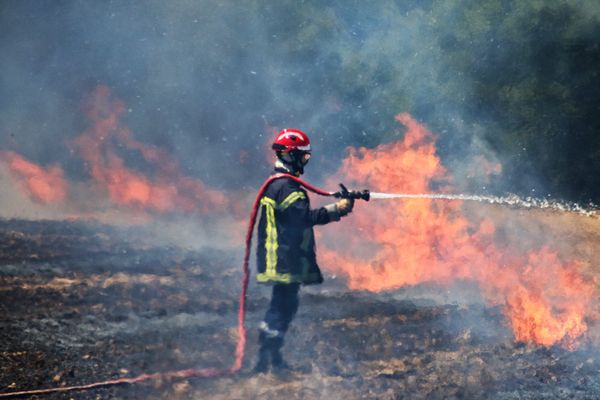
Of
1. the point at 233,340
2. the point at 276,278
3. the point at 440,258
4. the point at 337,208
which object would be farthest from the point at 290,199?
the point at 440,258

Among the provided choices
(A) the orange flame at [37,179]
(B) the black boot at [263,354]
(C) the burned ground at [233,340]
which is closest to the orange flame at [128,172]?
Answer: (A) the orange flame at [37,179]

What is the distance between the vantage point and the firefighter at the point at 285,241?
7.36 m

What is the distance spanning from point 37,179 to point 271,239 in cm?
1296

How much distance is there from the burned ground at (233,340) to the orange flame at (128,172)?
5.70m

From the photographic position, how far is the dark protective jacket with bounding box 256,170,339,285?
734 cm

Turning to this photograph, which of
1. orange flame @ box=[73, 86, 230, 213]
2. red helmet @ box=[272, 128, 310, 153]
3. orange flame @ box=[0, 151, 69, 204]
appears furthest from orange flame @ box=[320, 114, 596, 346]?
orange flame @ box=[0, 151, 69, 204]

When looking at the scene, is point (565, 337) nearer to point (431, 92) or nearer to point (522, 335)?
point (522, 335)

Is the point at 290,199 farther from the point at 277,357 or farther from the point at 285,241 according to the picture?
the point at 277,357

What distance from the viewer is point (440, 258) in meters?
11.8

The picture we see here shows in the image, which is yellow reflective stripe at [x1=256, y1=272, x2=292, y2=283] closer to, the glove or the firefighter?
the firefighter

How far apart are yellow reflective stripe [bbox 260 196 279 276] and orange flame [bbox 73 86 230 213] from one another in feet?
33.2

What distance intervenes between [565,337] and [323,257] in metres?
5.25

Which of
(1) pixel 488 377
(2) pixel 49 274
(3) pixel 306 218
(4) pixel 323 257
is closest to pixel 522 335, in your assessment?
(1) pixel 488 377

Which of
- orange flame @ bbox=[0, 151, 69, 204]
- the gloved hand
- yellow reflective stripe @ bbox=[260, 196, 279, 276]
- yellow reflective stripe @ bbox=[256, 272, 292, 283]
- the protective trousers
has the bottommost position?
the protective trousers
